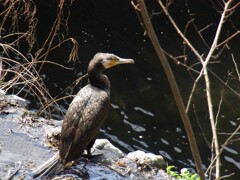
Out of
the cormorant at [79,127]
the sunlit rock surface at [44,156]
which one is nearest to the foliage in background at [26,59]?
the sunlit rock surface at [44,156]

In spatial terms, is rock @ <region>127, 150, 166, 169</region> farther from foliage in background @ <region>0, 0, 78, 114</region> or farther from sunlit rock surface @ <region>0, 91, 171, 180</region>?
foliage in background @ <region>0, 0, 78, 114</region>

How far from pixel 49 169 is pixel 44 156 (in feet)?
1.47

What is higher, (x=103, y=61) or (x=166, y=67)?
(x=166, y=67)

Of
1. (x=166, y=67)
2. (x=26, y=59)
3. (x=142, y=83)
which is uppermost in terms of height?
→ (x=166, y=67)

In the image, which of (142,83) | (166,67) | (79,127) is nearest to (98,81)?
(79,127)

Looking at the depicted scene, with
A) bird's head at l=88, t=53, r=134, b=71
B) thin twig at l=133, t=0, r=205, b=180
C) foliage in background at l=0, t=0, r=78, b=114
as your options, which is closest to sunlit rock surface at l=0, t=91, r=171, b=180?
foliage in background at l=0, t=0, r=78, b=114

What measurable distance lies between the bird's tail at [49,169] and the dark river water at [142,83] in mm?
3195

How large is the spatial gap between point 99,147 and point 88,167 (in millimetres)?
518

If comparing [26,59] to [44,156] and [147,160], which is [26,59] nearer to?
[44,156]

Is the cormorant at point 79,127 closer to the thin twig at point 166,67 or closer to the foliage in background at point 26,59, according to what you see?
the foliage in background at point 26,59

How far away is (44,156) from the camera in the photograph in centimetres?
512

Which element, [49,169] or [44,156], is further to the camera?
[44,156]

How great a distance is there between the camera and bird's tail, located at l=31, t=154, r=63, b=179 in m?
4.68

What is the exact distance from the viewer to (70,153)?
184 inches
